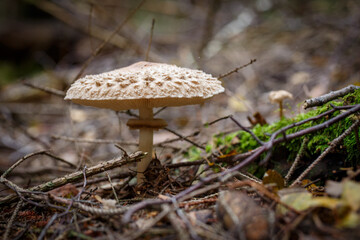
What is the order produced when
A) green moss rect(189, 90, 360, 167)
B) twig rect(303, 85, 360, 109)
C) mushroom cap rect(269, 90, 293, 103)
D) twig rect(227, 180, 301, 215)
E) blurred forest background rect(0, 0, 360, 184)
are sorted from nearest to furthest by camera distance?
twig rect(227, 180, 301, 215) → twig rect(303, 85, 360, 109) → green moss rect(189, 90, 360, 167) → mushroom cap rect(269, 90, 293, 103) → blurred forest background rect(0, 0, 360, 184)

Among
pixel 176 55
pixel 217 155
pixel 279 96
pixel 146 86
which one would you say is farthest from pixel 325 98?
pixel 176 55

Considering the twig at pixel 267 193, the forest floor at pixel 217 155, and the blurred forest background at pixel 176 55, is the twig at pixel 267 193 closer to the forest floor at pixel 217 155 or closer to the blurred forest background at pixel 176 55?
the forest floor at pixel 217 155

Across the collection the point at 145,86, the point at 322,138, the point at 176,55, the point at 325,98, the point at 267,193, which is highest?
the point at 176,55

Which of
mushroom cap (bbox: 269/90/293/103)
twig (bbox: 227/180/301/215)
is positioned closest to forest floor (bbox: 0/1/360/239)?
twig (bbox: 227/180/301/215)

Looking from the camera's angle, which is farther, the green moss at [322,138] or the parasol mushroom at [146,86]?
the green moss at [322,138]

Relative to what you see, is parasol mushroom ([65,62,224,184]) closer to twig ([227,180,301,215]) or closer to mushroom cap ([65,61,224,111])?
mushroom cap ([65,61,224,111])

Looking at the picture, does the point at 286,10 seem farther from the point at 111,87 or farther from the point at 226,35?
the point at 111,87

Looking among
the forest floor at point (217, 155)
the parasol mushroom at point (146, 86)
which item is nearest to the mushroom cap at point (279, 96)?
the forest floor at point (217, 155)

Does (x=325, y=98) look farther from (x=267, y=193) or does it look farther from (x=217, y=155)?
(x=217, y=155)
